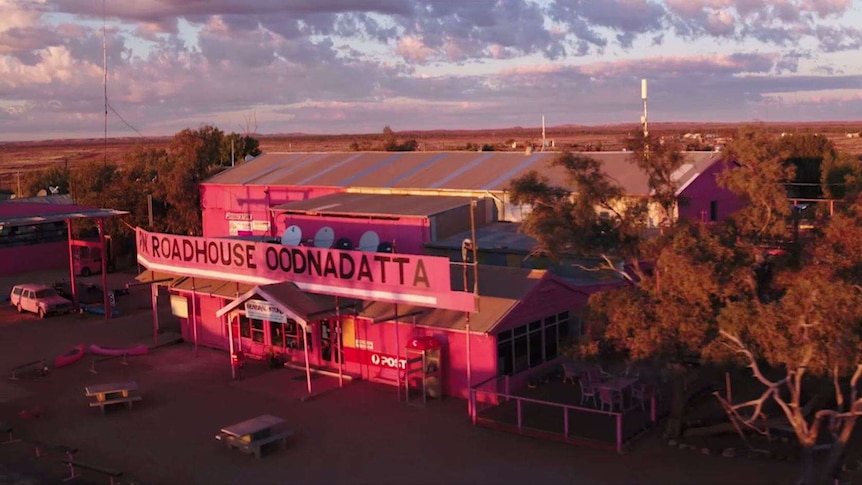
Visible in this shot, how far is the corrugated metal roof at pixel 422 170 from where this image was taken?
30.5 m

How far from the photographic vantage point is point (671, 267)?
46.0 ft

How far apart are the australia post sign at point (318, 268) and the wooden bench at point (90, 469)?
7083 millimetres

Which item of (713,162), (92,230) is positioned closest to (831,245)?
(713,162)

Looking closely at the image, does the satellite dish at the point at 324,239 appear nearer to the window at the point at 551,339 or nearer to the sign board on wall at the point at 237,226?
the window at the point at 551,339

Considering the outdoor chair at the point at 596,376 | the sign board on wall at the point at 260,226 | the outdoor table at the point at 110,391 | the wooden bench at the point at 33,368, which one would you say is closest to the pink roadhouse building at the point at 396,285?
the outdoor chair at the point at 596,376

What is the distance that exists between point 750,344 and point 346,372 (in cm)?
1175

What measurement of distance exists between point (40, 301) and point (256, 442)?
65.7 ft

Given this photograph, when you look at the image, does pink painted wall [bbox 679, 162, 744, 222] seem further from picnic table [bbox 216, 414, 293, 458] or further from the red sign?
picnic table [bbox 216, 414, 293, 458]

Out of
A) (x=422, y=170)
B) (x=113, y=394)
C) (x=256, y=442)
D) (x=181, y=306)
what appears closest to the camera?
(x=256, y=442)

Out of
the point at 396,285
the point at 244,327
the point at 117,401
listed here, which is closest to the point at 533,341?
the point at 396,285

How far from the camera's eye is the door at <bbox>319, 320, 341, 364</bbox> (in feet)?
74.4

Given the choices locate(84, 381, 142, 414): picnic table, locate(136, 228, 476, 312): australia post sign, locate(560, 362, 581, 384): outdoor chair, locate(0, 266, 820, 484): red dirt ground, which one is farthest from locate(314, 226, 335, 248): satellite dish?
locate(560, 362, 581, 384): outdoor chair

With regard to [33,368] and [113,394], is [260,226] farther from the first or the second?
[113,394]

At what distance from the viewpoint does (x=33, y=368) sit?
24484mm
